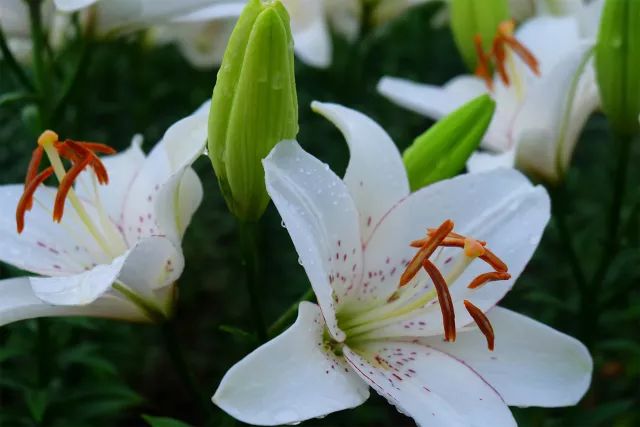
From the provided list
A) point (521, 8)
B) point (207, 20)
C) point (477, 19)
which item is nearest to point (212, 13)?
point (207, 20)

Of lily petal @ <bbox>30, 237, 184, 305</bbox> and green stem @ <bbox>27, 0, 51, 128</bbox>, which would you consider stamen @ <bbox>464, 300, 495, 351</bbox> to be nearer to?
lily petal @ <bbox>30, 237, 184, 305</bbox>

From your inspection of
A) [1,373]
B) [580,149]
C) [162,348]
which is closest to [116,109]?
[162,348]

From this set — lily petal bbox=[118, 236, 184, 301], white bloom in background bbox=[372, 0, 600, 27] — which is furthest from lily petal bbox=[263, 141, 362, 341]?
white bloom in background bbox=[372, 0, 600, 27]

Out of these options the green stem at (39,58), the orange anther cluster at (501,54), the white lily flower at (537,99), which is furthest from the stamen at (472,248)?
the green stem at (39,58)

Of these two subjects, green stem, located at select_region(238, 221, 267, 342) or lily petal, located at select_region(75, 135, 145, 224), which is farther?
lily petal, located at select_region(75, 135, 145, 224)

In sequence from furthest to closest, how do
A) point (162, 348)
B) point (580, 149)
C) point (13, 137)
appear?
point (580, 149) → point (162, 348) → point (13, 137)

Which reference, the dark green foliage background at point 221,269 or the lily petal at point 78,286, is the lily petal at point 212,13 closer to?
the dark green foliage background at point 221,269

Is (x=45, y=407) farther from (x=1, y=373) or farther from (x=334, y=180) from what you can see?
(x=334, y=180)

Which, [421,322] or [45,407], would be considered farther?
[45,407]
